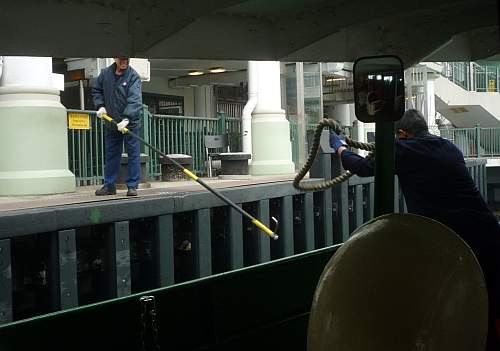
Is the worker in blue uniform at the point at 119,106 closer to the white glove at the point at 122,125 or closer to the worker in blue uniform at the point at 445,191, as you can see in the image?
the white glove at the point at 122,125

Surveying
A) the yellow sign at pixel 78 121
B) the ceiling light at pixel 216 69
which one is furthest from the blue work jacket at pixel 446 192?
the ceiling light at pixel 216 69

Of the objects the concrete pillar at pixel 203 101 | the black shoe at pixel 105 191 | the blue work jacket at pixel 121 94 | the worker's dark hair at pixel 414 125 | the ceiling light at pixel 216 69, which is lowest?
the black shoe at pixel 105 191

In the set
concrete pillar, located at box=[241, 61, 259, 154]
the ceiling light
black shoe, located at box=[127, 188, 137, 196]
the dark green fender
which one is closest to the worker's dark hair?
the dark green fender

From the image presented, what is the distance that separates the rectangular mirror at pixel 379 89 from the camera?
123 inches

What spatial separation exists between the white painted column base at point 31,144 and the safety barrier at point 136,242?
1.70 m

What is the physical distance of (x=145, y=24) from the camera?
159 inches

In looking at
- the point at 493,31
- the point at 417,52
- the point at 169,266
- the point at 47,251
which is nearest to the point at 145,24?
the point at 417,52

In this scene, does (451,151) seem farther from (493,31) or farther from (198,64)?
(198,64)

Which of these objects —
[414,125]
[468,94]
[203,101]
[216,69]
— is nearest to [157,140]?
[216,69]

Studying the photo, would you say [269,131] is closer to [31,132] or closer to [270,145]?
[270,145]

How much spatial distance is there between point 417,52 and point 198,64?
12.7 metres

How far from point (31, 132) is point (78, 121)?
128 centimetres

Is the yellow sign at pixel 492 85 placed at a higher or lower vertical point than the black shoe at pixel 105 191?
higher

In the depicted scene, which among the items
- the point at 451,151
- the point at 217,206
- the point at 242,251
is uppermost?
the point at 451,151
